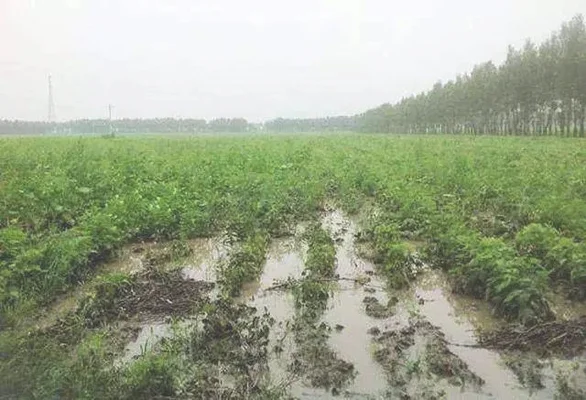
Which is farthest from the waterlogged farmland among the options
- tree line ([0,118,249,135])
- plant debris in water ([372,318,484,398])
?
tree line ([0,118,249,135])

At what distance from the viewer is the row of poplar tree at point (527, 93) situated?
4941 cm

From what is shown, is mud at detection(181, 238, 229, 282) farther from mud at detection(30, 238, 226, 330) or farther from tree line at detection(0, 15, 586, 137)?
tree line at detection(0, 15, 586, 137)

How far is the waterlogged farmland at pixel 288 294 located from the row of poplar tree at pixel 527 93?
43883mm

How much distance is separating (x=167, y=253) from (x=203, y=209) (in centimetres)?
265

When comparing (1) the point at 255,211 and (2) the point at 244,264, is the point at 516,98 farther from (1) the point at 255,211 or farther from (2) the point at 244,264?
(2) the point at 244,264

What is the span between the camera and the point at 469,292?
6.72m

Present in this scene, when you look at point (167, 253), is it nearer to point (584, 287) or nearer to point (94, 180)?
point (94, 180)

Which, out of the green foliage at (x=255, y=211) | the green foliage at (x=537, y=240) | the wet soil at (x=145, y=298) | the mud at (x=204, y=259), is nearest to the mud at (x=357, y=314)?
the green foliage at (x=255, y=211)

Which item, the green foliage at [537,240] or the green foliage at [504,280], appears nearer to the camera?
the green foliage at [504,280]

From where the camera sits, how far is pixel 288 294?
6801 millimetres

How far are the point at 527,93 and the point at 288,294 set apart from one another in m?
56.8

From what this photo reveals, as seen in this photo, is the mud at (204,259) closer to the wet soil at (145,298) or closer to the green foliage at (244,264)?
the green foliage at (244,264)

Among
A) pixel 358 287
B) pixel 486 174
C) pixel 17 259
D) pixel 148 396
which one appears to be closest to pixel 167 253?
pixel 17 259

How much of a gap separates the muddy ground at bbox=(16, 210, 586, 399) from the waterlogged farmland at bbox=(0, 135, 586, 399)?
0.9 inches
